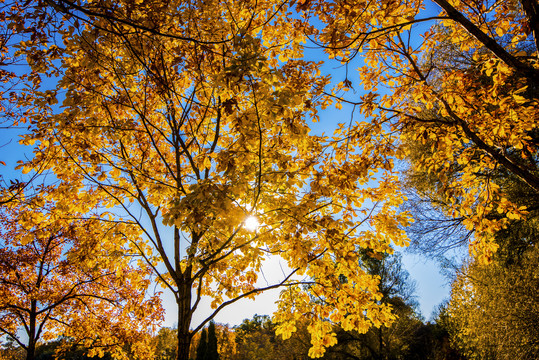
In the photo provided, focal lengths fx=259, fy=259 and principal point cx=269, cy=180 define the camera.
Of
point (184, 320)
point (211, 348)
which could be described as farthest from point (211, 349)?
point (184, 320)

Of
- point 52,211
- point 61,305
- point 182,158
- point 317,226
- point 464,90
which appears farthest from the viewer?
point 61,305

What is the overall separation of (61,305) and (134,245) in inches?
257

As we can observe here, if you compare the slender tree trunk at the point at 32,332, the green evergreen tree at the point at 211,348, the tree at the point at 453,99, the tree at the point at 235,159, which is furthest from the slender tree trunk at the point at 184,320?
the green evergreen tree at the point at 211,348

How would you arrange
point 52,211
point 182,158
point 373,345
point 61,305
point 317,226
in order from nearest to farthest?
point 317,226, point 52,211, point 182,158, point 61,305, point 373,345

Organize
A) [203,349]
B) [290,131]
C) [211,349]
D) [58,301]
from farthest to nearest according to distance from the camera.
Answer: [203,349] → [211,349] → [58,301] → [290,131]

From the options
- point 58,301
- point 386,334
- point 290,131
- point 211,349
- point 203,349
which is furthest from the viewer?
point 203,349

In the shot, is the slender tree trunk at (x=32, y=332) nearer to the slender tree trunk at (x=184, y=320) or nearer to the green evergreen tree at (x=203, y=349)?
the slender tree trunk at (x=184, y=320)

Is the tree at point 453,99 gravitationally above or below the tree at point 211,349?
above

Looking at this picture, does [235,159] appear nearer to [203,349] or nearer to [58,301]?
[58,301]

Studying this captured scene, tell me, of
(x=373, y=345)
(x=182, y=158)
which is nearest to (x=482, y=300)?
(x=373, y=345)

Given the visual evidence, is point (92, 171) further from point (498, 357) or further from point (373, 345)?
point (373, 345)

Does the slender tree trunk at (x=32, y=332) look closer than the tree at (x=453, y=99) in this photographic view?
No

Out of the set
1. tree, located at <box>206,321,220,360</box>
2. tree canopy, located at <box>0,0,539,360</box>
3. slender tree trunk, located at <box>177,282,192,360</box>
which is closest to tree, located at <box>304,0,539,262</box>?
tree canopy, located at <box>0,0,539,360</box>

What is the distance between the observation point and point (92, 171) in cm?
341
